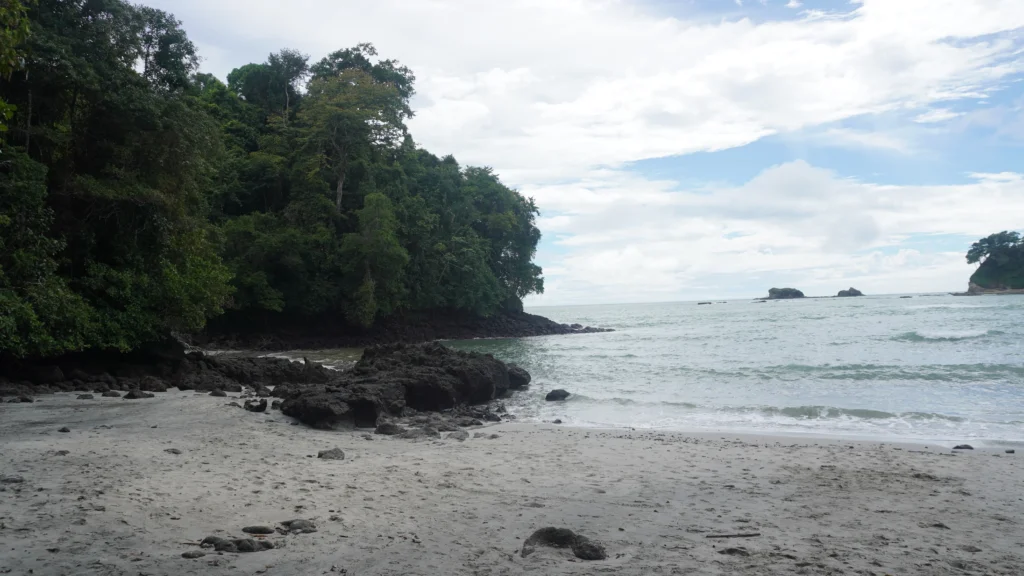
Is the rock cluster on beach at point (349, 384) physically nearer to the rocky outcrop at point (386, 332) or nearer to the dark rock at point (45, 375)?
the dark rock at point (45, 375)

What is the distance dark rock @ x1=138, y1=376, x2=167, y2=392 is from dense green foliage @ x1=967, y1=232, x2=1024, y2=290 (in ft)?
317

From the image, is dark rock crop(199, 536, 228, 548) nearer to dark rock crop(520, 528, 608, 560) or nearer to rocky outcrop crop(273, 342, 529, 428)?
dark rock crop(520, 528, 608, 560)

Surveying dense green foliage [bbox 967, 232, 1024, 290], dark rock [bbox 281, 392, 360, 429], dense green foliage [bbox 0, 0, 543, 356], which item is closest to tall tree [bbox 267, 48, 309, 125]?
dense green foliage [bbox 0, 0, 543, 356]

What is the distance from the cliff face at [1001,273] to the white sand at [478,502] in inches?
3572

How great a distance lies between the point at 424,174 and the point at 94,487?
4224 centimetres

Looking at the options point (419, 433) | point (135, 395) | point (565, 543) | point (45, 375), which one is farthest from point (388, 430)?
point (45, 375)

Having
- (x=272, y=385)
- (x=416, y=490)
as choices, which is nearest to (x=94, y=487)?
(x=416, y=490)

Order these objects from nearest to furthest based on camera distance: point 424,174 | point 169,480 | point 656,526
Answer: point 656,526 → point 169,480 → point 424,174

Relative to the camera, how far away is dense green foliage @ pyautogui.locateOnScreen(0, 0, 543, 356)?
12453mm

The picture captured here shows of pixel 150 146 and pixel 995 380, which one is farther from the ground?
pixel 150 146

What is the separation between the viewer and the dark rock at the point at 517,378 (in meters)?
18.5

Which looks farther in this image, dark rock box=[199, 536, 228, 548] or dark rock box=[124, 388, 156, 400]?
dark rock box=[124, 388, 156, 400]

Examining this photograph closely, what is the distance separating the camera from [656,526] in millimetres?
5266

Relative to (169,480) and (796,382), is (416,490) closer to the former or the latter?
(169,480)
